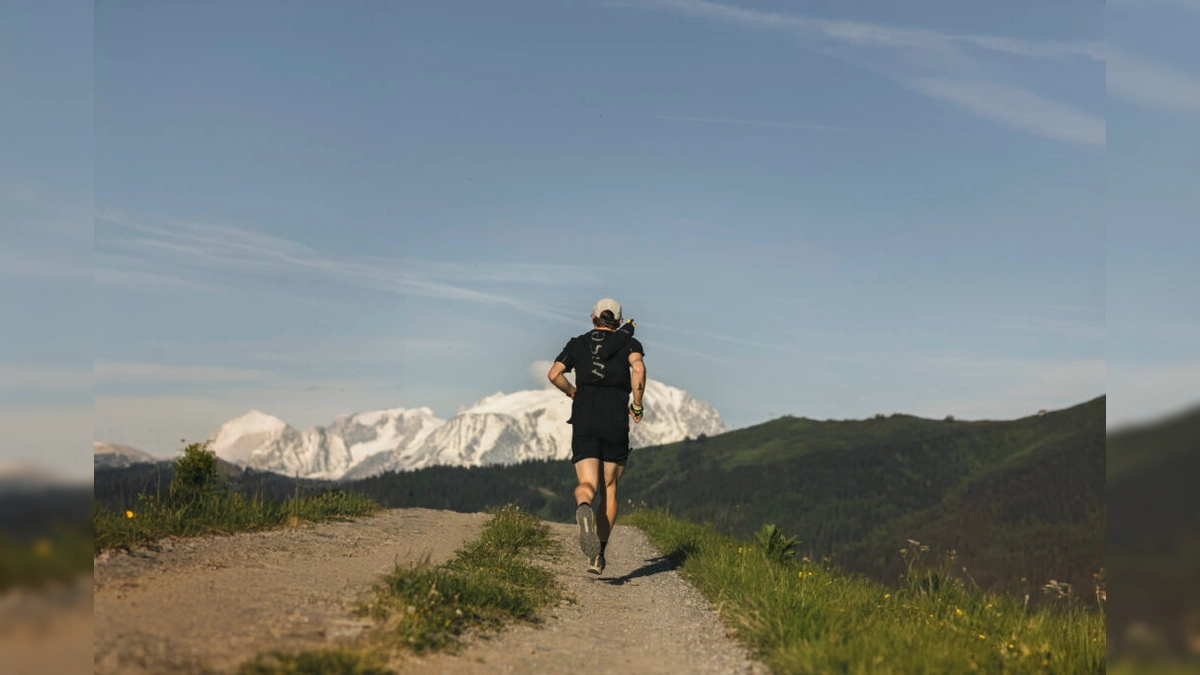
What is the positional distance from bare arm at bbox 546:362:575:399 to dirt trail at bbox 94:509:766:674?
2.37 m

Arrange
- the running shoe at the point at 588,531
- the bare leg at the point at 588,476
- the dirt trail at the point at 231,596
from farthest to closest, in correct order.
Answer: the bare leg at the point at 588,476
the running shoe at the point at 588,531
the dirt trail at the point at 231,596

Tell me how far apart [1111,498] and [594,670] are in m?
5.34

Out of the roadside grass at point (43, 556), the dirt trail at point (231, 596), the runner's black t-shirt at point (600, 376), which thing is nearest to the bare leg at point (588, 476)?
the runner's black t-shirt at point (600, 376)

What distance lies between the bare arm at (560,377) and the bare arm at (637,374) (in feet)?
2.59

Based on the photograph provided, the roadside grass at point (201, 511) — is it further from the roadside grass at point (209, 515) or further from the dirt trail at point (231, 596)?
the dirt trail at point (231, 596)

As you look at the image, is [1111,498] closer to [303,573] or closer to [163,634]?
[163,634]

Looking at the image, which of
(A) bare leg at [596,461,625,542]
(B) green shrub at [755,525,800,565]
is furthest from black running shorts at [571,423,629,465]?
(B) green shrub at [755,525,800,565]

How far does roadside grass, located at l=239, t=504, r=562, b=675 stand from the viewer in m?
5.84

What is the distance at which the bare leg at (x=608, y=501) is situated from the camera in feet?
36.7

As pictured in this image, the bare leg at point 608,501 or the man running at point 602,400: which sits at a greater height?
the man running at point 602,400

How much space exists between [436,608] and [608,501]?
3.84 m

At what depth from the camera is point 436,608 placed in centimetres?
772

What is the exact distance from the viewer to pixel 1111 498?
2119 mm

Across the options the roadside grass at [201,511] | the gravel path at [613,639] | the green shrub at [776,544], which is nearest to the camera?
the gravel path at [613,639]
